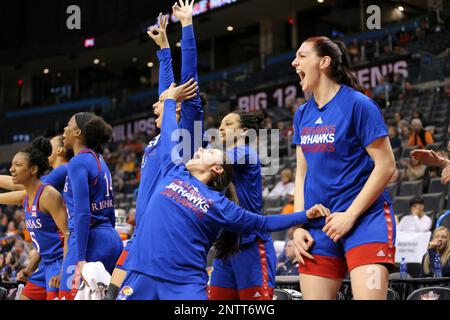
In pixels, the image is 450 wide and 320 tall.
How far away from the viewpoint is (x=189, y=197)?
320 cm

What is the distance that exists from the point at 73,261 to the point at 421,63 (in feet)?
35.2

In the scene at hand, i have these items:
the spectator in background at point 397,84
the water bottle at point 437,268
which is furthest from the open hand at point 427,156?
the spectator in background at point 397,84

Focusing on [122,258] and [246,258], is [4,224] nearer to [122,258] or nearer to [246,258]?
[122,258]

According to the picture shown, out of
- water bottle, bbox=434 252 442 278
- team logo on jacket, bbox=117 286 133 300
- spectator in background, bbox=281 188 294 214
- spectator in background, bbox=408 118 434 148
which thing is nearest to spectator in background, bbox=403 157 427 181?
spectator in background, bbox=408 118 434 148

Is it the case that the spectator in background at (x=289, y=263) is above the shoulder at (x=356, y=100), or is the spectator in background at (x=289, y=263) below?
below

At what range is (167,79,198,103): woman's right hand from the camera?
140 inches

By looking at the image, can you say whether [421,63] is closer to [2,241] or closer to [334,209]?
[2,241]

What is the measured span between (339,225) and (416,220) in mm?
5613

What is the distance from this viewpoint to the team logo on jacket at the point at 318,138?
3.04m

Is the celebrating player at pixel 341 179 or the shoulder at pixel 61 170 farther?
the shoulder at pixel 61 170

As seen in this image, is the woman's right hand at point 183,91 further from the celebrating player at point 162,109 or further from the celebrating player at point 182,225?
the celebrating player at point 182,225

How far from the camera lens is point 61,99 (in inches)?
→ 1110

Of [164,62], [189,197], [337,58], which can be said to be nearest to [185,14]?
[164,62]

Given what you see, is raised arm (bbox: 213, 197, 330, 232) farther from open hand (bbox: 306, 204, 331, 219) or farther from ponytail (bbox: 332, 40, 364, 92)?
ponytail (bbox: 332, 40, 364, 92)
